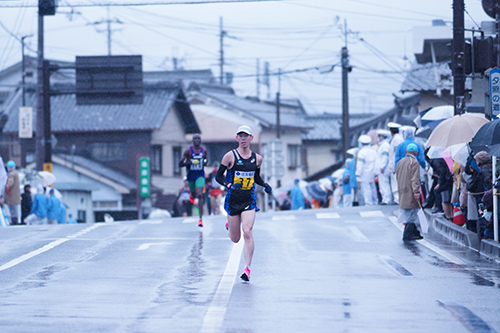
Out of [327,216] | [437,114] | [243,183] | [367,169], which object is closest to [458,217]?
[437,114]

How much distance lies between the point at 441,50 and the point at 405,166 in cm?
1815

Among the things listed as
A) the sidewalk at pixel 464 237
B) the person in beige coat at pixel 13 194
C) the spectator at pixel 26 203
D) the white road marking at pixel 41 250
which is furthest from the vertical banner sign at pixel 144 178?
the sidewalk at pixel 464 237

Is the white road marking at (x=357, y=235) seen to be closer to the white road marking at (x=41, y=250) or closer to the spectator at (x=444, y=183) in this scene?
the spectator at (x=444, y=183)

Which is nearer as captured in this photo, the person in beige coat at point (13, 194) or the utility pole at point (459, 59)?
the utility pole at point (459, 59)

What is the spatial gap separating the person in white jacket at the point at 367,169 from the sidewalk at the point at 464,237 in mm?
3632

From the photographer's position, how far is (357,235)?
16469mm

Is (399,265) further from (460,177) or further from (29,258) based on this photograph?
(29,258)

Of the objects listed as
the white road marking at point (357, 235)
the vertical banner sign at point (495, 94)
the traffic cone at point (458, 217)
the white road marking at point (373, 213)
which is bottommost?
the white road marking at point (357, 235)

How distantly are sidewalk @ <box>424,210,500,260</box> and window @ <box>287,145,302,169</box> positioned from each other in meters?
42.5

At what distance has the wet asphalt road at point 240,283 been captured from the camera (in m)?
7.34

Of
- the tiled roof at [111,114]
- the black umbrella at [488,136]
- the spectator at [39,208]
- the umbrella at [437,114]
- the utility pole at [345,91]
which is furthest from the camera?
the tiled roof at [111,114]

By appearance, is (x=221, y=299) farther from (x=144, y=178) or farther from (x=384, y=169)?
(x=144, y=178)

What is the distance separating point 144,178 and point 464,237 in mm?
30978

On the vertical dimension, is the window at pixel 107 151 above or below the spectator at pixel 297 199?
above
